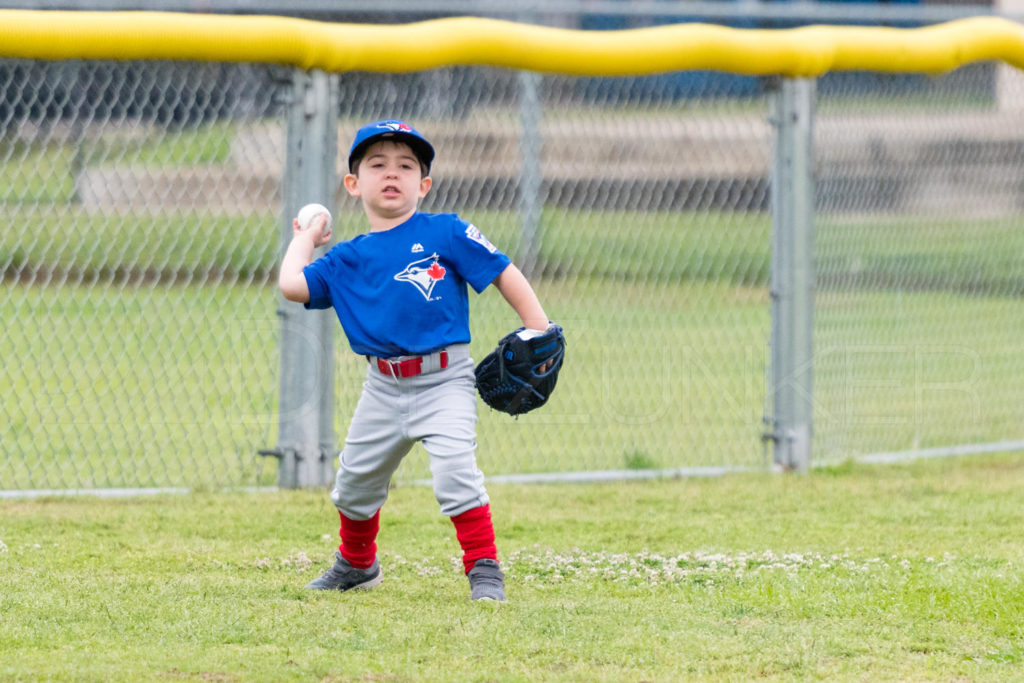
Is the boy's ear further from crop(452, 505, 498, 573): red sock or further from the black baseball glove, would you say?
crop(452, 505, 498, 573): red sock

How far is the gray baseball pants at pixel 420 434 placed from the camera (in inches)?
157

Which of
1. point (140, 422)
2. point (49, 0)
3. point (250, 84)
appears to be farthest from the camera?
point (49, 0)

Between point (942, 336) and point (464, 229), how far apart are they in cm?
427

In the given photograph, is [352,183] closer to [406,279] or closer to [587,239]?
[406,279]

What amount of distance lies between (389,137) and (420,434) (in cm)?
90

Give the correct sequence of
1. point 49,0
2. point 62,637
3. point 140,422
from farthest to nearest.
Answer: point 49,0, point 140,422, point 62,637

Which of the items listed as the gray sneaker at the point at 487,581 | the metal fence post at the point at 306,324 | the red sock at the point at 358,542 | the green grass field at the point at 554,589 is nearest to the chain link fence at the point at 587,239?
the metal fence post at the point at 306,324

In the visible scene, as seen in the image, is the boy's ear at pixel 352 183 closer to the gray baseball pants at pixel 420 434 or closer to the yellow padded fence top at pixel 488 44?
the gray baseball pants at pixel 420 434

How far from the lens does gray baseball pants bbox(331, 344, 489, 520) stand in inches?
157

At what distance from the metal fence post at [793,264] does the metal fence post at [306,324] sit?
2.12 metres

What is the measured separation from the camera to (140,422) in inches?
284

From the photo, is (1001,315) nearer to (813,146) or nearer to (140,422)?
(813,146)

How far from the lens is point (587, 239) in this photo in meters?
6.38

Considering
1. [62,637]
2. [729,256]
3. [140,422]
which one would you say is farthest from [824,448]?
[62,637]
